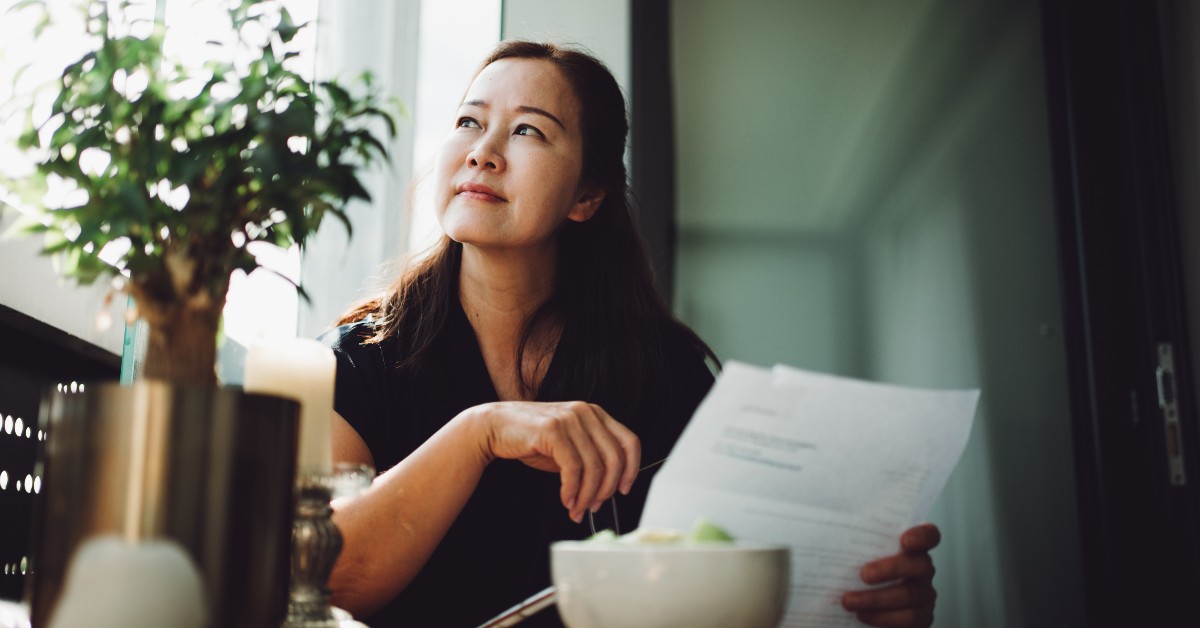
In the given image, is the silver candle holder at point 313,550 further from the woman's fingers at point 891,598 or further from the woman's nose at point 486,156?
the woman's nose at point 486,156

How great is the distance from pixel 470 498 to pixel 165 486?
81 centimetres

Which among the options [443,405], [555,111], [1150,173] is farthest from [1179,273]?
[443,405]

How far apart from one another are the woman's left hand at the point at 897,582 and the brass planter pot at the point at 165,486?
1.45ft

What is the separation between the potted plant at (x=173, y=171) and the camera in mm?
527

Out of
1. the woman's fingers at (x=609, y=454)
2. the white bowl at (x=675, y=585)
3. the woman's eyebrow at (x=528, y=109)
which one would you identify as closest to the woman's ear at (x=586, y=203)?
the woman's eyebrow at (x=528, y=109)

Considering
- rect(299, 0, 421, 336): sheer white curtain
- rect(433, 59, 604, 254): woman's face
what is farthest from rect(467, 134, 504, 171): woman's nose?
rect(299, 0, 421, 336): sheer white curtain

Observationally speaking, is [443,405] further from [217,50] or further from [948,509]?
[948,509]

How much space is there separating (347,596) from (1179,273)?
6.18 ft

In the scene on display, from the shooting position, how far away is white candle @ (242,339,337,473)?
62 centimetres

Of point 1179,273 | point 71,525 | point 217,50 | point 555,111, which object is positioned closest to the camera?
point 71,525

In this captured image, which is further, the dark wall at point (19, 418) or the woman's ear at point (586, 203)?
the woman's ear at point (586, 203)

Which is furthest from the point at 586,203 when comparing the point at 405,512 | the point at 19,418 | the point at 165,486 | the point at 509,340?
the point at 165,486

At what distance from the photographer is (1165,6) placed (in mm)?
2186

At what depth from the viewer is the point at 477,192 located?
1.34m
